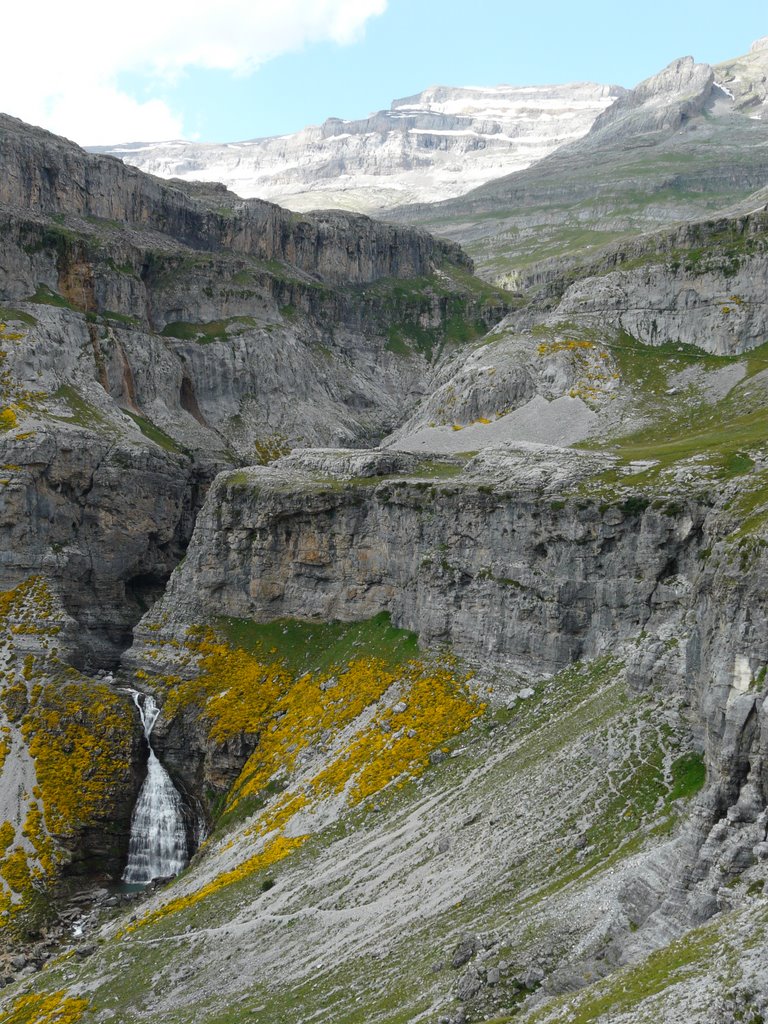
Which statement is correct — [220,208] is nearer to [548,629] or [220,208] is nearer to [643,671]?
[548,629]

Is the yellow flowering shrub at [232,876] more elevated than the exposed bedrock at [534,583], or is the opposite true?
the exposed bedrock at [534,583]

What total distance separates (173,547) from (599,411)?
5709 centimetres

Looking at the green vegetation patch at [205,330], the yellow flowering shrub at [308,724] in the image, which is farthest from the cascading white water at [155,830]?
the green vegetation patch at [205,330]

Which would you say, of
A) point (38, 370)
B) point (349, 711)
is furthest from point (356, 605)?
point (38, 370)

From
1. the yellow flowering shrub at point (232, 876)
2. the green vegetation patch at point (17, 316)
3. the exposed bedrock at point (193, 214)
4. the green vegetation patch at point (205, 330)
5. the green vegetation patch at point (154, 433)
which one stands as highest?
the exposed bedrock at point (193, 214)

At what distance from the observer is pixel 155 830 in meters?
72.4

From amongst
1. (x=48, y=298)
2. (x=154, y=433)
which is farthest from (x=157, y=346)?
(x=154, y=433)

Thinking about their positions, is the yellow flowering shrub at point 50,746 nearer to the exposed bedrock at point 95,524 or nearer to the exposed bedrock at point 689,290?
the exposed bedrock at point 95,524

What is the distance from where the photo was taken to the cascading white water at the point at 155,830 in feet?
230

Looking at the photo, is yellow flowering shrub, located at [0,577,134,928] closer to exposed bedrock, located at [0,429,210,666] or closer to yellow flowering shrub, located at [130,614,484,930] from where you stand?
exposed bedrock, located at [0,429,210,666]

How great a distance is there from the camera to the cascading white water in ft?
230

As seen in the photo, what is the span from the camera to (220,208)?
578 feet

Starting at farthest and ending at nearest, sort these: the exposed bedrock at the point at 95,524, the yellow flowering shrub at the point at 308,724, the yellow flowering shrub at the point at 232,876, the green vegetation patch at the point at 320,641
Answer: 1. the exposed bedrock at the point at 95,524
2. the green vegetation patch at the point at 320,641
3. the yellow flowering shrub at the point at 308,724
4. the yellow flowering shrub at the point at 232,876

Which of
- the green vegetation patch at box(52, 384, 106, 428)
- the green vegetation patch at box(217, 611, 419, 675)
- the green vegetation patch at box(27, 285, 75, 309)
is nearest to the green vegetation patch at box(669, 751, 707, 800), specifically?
the green vegetation patch at box(217, 611, 419, 675)
